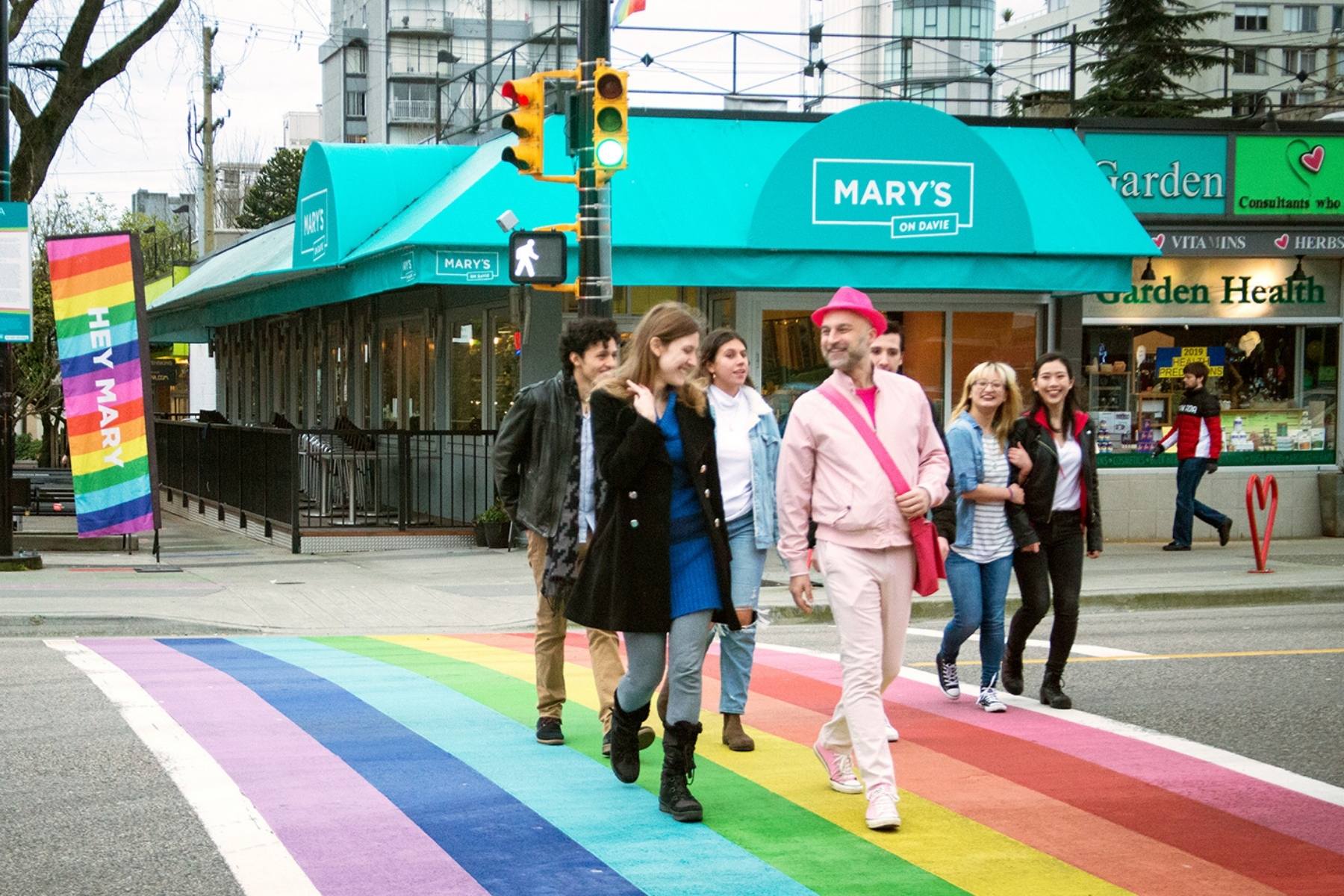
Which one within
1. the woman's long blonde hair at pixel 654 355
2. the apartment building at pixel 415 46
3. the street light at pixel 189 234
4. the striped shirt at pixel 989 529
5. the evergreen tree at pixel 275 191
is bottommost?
the striped shirt at pixel 989 529

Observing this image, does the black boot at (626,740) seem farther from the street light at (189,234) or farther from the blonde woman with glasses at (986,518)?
the street light at (189,234)

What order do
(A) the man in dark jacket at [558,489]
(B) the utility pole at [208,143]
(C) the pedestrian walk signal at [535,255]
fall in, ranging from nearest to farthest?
(A) the man in dark jacket at [558,489] < (C) the pedestrian walk signal at [535,255] < (B) the utility pole at [208,143]

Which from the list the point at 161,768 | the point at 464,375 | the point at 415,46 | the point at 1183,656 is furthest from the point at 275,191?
the point at 161,768

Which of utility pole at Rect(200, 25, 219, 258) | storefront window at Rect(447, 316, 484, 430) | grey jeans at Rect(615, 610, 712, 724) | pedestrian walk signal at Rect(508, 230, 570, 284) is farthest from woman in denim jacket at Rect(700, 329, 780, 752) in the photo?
utility pole at Rect(200, 25, 219, 258)

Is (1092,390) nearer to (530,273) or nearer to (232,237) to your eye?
(530,273)

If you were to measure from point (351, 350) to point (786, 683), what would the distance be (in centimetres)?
1667

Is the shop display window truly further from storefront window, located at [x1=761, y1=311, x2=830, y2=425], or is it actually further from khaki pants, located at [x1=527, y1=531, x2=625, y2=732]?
khaki pants, located at [x1=527, y1=531, x2=625, y2=732]

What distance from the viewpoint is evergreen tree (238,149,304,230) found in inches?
2751

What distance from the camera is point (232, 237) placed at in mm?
40469

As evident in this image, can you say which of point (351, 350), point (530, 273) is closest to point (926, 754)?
point (530, 273)

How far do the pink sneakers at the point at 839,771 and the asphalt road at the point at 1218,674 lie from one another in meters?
2.11

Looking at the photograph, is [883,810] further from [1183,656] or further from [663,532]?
[1183,656]

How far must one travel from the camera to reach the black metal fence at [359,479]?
18.1m

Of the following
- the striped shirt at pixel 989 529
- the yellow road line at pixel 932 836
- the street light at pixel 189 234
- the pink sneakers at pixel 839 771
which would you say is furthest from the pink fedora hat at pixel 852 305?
the street light at pixel 189 234
